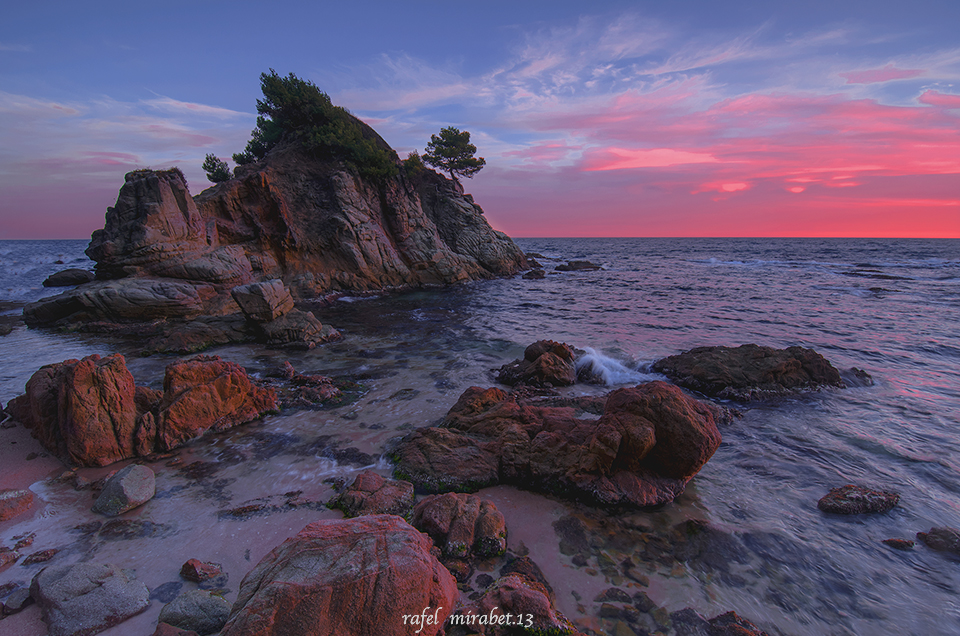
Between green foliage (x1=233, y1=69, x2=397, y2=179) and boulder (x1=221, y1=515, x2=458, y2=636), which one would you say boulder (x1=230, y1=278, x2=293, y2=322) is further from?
green foliage (x1=233, y1=69, x2=397, y2=179)

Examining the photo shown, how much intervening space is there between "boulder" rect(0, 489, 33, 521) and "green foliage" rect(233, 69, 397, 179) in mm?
32153

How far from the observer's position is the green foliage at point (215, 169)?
32.2 metres

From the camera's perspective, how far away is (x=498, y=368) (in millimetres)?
12328

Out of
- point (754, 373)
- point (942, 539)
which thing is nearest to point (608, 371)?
point (754, 373)

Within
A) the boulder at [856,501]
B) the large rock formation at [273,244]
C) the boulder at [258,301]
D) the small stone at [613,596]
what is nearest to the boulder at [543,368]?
the boulder at [856,501]

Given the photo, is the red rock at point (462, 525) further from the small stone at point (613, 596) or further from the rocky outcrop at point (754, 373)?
the rocky outcrop at point (754, 373)

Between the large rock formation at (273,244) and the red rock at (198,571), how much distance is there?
11.0m

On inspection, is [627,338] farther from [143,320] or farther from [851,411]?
[143,320]

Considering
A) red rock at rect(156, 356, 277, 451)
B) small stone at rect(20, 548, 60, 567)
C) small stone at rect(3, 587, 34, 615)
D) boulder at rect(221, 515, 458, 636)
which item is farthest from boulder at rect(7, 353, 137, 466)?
boulder at rect(221, 515, 458, 636)

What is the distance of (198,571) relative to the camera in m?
4.22

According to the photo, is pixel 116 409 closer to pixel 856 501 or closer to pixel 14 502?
pixel 14 502

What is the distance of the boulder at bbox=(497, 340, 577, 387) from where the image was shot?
1078 cm

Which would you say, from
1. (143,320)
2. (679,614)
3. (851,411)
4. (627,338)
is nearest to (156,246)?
(143,320)

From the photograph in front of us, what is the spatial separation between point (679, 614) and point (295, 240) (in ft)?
97.3
